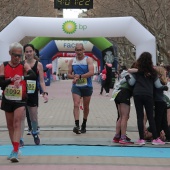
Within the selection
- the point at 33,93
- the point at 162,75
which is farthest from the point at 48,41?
the point at 33,93

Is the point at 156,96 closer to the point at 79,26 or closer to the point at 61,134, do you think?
the point at 61,134

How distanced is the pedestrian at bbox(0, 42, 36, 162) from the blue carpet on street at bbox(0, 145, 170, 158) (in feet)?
2.49

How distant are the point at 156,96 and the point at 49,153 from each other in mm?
2398

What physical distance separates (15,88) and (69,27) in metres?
13.1

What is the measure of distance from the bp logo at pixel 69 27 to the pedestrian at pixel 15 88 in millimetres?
12757

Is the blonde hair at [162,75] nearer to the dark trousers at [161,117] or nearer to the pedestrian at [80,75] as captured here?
the dark trousers at [161,117]

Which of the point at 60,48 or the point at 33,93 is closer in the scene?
the point at 33,93

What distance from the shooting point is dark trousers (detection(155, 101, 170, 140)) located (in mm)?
9195

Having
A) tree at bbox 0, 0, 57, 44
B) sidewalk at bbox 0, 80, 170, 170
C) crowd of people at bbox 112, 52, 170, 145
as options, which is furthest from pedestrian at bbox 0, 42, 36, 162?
tree at bbox 0, 0, 57, 44

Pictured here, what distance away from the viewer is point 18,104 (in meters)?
7.29

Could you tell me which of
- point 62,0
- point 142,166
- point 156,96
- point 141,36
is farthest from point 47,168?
point 141,36

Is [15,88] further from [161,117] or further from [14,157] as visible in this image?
[161,117]

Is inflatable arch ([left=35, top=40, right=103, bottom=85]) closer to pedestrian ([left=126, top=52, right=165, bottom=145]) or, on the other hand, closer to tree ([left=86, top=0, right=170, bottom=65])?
tree ([left=86, top=0, right=170, bottom=65])

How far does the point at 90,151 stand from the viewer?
8.19m
